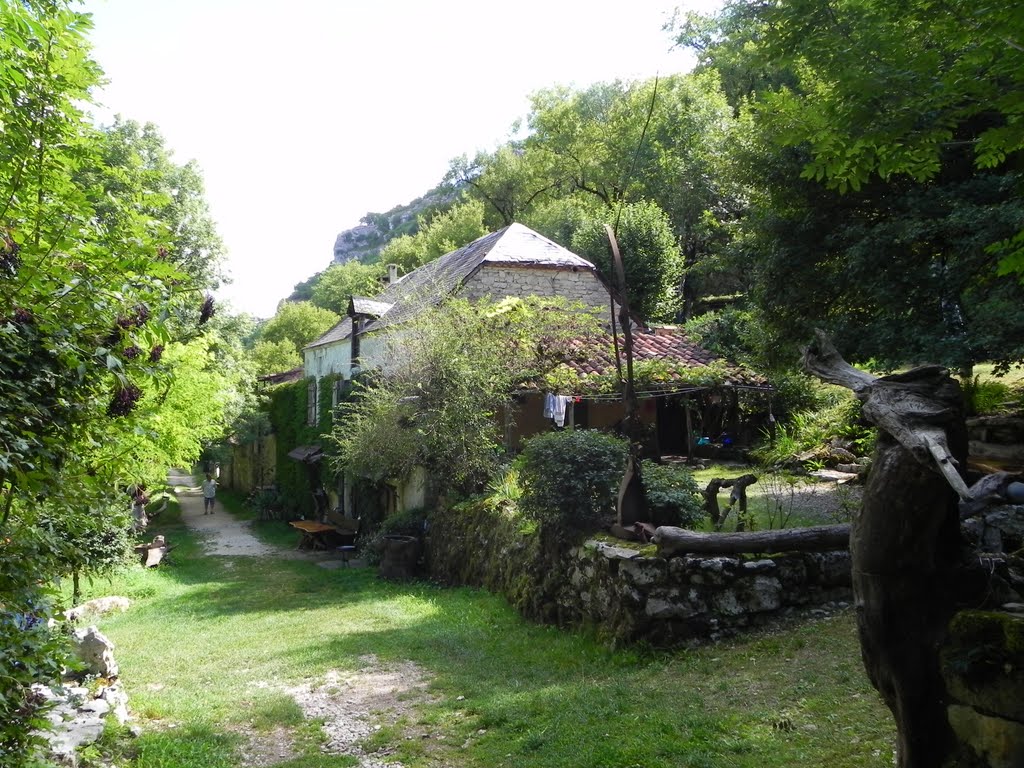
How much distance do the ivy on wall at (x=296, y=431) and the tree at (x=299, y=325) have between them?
17.2 m

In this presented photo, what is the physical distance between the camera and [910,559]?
3.42 m

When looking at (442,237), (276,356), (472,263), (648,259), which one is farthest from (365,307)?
(276,356)

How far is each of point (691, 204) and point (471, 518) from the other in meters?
19.2

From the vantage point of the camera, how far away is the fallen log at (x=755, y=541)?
24.7 ft

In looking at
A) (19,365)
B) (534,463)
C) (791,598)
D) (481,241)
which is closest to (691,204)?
(481,241)

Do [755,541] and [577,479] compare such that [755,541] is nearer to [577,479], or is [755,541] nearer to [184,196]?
[577,479]

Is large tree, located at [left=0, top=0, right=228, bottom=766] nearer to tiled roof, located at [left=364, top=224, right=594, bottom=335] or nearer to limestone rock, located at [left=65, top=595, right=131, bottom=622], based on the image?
limestone rock, located at [left=65, top=595, right=131, bottom=622]

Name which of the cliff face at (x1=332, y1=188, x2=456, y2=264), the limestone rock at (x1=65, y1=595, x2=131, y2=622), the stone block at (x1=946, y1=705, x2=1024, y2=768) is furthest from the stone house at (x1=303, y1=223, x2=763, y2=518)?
the cliff face at (x1=332, y1=188, x2=456, y2=264)

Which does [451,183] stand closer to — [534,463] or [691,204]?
[691,204]

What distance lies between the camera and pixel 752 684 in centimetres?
633

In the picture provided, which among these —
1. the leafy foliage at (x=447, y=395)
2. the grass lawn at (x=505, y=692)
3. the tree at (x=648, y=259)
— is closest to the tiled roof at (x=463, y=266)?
the leafy foliage at (x=447, y=395)

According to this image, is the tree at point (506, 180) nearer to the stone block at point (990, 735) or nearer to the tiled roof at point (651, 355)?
the tiled roof at point (651, 355)

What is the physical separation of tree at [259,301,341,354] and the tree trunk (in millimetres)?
44223

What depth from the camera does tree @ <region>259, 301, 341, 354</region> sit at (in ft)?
151
